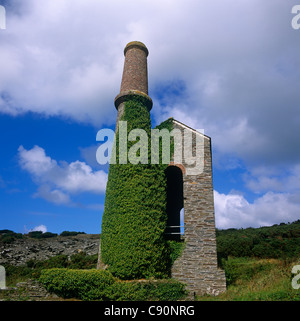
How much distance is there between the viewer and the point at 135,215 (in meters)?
9.83

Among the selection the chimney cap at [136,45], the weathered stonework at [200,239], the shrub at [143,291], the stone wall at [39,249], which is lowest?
the stone wall at [39,249]

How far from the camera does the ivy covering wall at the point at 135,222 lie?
9258 mm

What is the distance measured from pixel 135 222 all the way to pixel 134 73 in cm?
884

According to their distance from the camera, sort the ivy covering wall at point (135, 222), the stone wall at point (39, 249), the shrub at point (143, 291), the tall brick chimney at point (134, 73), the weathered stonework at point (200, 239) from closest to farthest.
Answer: the shrub at point (143, 291)
the ivy covering wall at point (135, 222)
the weathered stonework at point (200, 239)
the tall brick chimney at point (134, 73)
the stone wall at point (39, 249)

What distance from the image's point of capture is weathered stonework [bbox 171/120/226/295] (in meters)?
9.59

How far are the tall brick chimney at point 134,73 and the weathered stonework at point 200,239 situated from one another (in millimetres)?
4581

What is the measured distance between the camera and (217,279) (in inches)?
377

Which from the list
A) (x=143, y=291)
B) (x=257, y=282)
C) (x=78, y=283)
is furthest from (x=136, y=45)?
(x=257, y=282)

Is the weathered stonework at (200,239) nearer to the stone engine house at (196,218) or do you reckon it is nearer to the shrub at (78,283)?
the stone engine house at (196,218)

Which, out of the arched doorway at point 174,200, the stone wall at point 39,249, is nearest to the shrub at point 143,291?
the arched doorway at point 174,200

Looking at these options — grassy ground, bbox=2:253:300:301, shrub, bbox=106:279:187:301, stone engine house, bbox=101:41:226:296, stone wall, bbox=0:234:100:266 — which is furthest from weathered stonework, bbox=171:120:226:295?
A: stone wall, bbox=0:234:100:266
